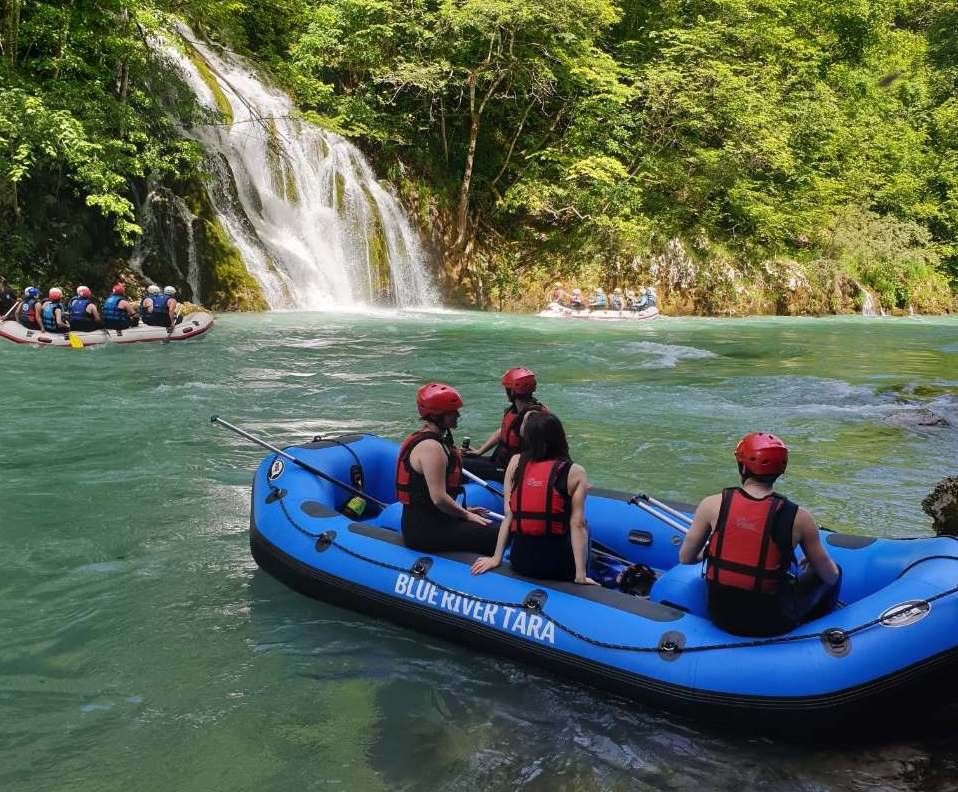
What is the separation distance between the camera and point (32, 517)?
5.98m

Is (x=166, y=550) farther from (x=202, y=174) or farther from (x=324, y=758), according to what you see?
(x=202, y=174)

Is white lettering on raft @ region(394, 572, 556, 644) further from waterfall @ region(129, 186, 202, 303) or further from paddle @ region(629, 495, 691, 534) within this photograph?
waterfall @ region(129, 186, 202, 303)

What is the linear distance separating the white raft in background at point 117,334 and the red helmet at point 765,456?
1174cm

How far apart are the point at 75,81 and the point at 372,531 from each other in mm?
14536

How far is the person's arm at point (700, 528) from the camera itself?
360cm

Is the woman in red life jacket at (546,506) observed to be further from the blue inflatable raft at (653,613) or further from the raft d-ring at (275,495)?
the raft d-ring at (275,495)

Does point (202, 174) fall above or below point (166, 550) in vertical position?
above

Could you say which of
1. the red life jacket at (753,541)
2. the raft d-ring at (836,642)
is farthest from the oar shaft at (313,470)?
the raft d-ring at (836,642)

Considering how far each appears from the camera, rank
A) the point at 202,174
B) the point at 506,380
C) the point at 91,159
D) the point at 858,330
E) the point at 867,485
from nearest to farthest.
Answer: the point at 506,380, the point at 867,485, the point at 91,159, the point at 202,174, the point at 858,330

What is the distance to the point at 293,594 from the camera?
494 centimetres

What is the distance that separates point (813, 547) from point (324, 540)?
8.22 feet

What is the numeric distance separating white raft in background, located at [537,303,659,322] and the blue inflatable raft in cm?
1614

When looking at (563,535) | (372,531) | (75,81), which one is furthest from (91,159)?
(563,535)

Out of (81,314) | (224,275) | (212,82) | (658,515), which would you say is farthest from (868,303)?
(658,515)
